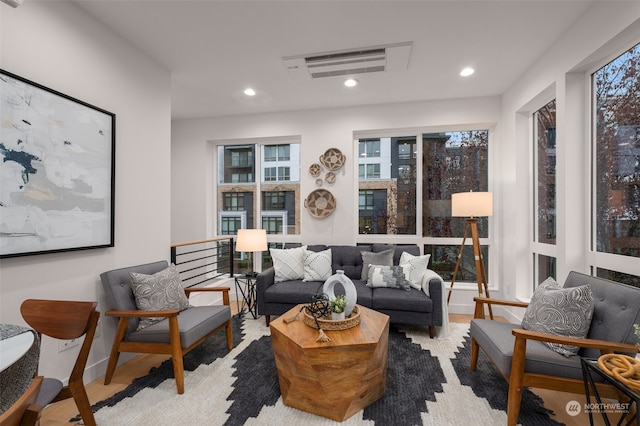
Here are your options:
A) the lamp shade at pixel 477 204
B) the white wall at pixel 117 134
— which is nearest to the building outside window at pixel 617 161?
the lamp shade at pixel 477 204

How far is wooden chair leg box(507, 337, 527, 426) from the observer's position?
1640 mm

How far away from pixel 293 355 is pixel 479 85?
11.7ft

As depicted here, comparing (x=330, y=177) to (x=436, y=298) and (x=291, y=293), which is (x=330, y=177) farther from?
(x=436, y=298)

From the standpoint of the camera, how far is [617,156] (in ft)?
6.97

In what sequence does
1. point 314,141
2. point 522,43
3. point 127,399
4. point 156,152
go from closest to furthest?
point 127,399 < point 522,43 < point 156,152 < point 314,141

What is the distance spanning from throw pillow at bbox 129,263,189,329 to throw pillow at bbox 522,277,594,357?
2.69 m

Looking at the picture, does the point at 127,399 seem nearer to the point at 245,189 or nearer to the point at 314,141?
the point at 245,189

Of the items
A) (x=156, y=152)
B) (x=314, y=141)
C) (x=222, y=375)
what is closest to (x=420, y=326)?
(x=222, y=375)

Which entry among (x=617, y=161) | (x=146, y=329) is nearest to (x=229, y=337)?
(x=146, y=329)

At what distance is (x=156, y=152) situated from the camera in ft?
9.29

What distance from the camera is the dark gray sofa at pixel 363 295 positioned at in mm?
2918

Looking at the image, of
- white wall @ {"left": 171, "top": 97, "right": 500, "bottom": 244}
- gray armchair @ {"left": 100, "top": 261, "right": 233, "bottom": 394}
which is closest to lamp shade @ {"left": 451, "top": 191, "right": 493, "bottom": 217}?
white wall @ {"left": 171, "top": 97, "right": 500, "bottom": 244}

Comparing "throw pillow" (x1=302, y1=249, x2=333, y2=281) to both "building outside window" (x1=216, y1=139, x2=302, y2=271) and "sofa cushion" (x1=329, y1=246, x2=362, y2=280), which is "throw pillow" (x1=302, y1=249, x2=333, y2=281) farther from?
"building outside window" (x1=216, y1=139, x2=302, y2=271)

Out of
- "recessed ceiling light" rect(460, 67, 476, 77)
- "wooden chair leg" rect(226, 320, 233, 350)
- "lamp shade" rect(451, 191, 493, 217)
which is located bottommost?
"wooden chair leg" rect(226, 320, 233, 350)
